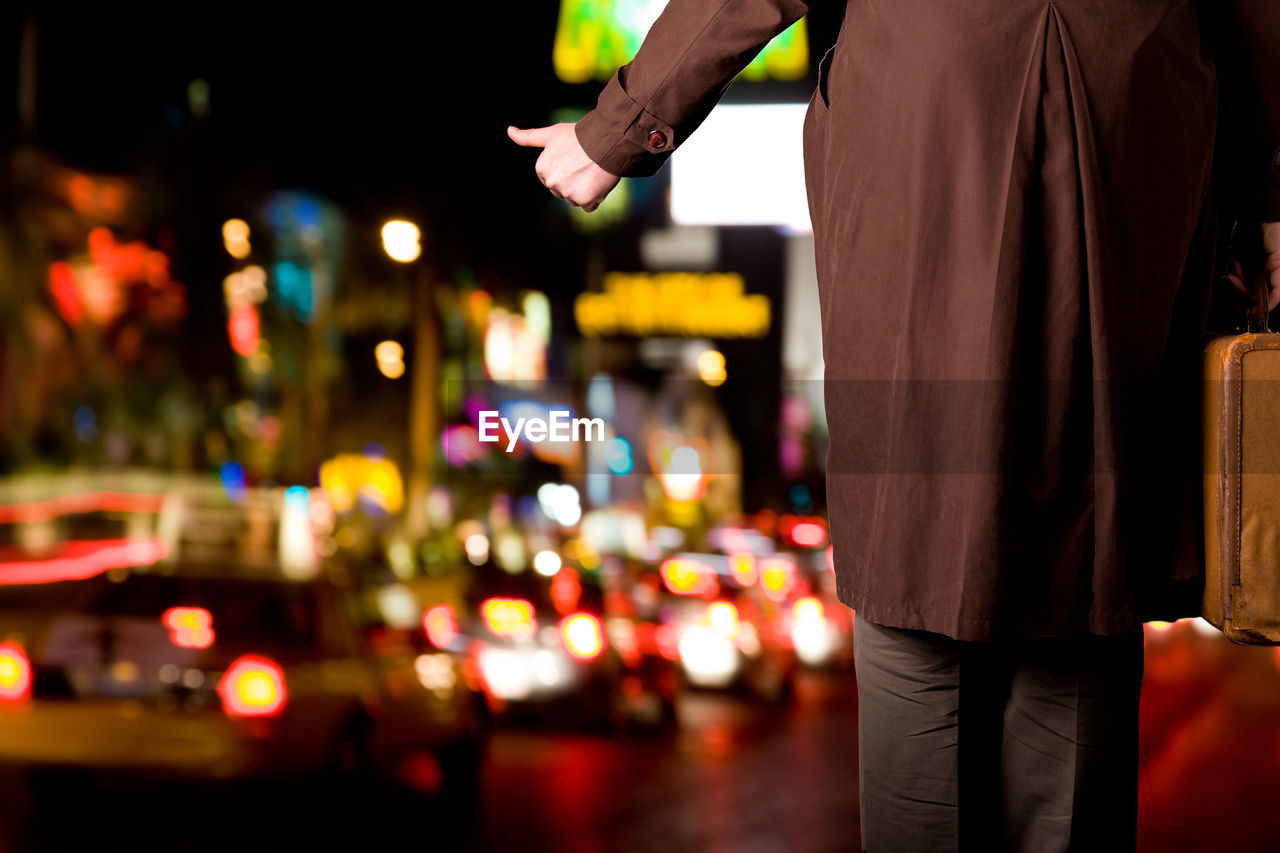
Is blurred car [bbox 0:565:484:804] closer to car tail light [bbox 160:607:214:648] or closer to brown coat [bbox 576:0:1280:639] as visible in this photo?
car tail light [bbox 160:607:214:648]

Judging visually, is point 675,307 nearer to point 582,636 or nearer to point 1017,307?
point 582,636

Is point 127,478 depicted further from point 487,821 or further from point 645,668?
point 487,821

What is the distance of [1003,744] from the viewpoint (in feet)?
5.69

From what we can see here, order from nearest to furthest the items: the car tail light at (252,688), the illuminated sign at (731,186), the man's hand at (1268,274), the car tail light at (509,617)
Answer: the man's hand at (1268,274) < the car tail light at (252,688) < the car tail light at (509,617) < the illuminated sign at (731,186)

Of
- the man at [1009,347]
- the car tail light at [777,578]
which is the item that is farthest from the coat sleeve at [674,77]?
the car tail light at [777,578]

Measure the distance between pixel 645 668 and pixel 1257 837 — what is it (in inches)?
296

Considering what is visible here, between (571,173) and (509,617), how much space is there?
37.8 ft

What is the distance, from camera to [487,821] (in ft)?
26.1

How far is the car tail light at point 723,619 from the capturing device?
17.7 meters

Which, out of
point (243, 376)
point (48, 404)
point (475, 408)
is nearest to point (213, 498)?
point (243, 376)

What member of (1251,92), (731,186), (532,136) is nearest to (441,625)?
(532,136)

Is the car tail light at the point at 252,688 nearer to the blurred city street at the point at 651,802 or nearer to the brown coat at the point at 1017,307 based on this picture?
the blurred city street at the point at 651,802

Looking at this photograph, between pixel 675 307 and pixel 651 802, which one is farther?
pixel 675 307

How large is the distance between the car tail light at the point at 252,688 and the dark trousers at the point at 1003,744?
6093 mm
